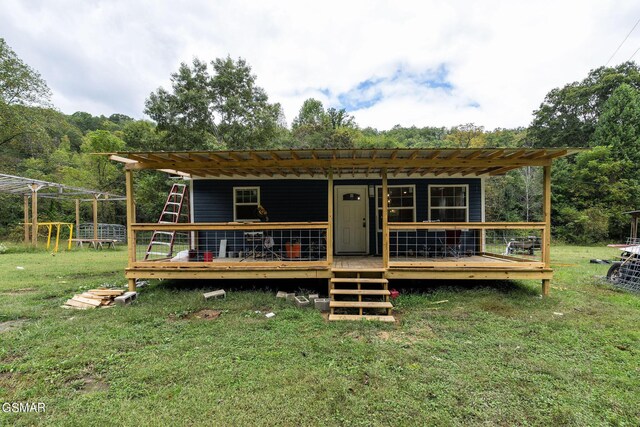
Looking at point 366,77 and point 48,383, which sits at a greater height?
point 366,77

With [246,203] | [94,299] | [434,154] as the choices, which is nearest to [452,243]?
[434,154]

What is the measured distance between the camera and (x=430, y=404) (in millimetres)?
2553

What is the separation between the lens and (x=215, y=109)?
20.4 meters

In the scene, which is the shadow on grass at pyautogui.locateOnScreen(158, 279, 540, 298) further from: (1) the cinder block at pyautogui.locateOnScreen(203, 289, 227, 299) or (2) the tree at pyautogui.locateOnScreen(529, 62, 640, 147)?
(2) the tree at pyautogui.locateOnScreen(529, 62, 640, 147)

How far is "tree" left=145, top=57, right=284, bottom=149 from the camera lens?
19.1 meters

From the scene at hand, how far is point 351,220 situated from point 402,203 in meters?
1.52

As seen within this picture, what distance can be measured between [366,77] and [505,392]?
31.9 m

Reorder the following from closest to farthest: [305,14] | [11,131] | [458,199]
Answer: [458,199], [305,14], [11,131]

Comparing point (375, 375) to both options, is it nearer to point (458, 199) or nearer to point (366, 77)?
point (458, 199)

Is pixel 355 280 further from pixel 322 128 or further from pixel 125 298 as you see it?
pixel 322 128

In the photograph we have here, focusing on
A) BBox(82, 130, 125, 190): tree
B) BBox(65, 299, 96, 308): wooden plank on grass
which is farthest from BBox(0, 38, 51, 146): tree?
BBox(65, 299, 96, 308): wooden plank on grass

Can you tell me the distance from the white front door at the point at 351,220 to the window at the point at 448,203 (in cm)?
189

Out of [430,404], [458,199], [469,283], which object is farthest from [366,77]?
[430,404]

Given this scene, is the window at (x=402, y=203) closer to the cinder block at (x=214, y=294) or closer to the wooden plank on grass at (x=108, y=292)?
the cinder block at (x=214, y=294)
